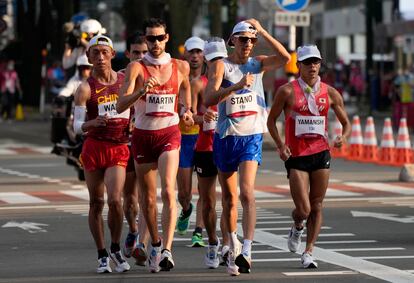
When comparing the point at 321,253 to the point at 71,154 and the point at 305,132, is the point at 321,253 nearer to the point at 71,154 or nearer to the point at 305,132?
the point at 305,132

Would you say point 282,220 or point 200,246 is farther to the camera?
point 282,220

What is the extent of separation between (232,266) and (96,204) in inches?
50.7

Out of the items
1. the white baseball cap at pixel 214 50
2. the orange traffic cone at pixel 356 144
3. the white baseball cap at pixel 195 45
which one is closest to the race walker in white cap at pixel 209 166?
the white baseball cap at pixel 214 50

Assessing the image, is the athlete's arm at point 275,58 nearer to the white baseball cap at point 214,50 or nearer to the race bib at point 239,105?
the race bib at point 239,105

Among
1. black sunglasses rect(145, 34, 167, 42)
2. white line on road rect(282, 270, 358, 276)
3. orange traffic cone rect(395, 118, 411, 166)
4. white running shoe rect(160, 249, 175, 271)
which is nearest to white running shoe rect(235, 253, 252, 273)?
white line on road rect(282, 270, 358, 276)

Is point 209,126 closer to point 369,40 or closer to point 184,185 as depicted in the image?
point 184,185

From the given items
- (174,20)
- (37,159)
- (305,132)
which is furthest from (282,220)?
(174,20)

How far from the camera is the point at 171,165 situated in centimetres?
1334

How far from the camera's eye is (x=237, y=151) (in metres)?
13.5

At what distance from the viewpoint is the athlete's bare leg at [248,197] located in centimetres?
1314

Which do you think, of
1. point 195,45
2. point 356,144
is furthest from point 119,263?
point 356,144

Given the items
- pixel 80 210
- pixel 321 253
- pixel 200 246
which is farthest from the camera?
pixel 80 210

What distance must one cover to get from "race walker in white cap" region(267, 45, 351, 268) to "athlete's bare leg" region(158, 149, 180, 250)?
0.97 m

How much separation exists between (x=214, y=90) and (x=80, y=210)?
6.75 m
